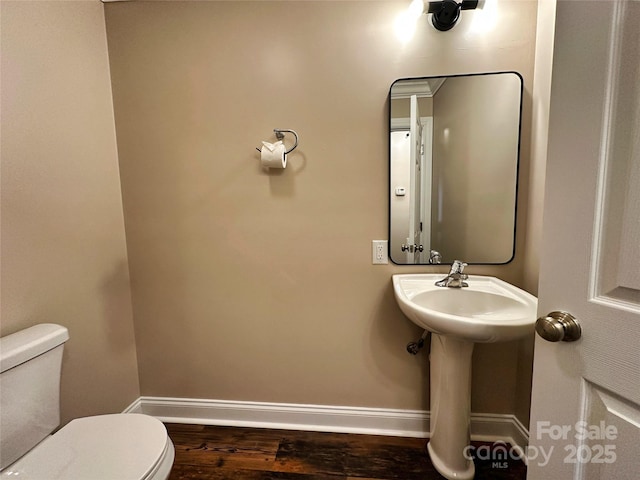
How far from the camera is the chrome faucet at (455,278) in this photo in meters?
1.31

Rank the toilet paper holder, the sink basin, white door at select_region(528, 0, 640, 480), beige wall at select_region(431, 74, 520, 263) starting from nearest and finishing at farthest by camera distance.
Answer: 1. white door at select_region(528, 0, 640, 480)
2. the sink basin
3. beige wall at select_region(431, 74, 520, 263)
4. the toilet paper holder

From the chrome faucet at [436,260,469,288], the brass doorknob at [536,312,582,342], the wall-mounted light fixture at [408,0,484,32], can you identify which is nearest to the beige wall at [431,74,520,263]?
the chrome faucet at [436,260,469,288]

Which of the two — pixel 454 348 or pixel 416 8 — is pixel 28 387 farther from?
pixel 416 8

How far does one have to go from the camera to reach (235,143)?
57.7 inches

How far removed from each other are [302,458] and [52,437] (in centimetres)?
102

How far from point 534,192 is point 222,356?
1.79 m

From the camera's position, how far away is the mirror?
1315 millimetres

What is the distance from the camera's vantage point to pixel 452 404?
1.25 meters

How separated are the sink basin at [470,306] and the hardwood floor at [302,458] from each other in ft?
2.44

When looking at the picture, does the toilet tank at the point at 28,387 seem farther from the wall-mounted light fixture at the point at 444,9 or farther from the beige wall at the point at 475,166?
the wall-mounted light fixture at the point at 444,9

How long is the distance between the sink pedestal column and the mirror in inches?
16.7

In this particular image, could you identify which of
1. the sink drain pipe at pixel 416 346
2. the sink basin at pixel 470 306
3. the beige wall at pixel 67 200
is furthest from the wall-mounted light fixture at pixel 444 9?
the beige wall at pixel 67 200

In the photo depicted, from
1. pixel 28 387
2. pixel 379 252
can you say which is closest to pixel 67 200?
pixel 28 387

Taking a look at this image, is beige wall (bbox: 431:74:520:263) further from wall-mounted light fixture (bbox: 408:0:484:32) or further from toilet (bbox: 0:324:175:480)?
toilet (bbox: 0:324:175:480)
